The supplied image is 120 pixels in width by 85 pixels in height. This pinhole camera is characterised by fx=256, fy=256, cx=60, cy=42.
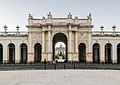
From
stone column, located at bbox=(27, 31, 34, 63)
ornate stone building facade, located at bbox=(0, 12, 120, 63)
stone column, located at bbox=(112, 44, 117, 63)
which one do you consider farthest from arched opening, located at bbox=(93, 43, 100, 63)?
stone column, located at bbox=(27, 31, 34, 63)

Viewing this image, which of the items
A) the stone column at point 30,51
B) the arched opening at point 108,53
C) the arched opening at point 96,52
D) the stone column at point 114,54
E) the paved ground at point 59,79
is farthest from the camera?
the arched opening at point 96,52

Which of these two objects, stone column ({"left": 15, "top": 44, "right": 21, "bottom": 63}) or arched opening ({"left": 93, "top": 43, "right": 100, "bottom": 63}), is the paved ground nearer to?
stone column ({"left": 15, "top": 44, "right": 21, "bottom": 63})

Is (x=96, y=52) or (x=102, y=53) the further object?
(x=96, y=52)

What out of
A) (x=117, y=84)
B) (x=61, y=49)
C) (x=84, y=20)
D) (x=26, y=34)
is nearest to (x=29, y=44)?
(x=26, y=34)

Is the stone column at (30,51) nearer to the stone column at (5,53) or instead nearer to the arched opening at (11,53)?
the stone column at (5,53)

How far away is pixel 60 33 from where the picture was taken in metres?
51.0

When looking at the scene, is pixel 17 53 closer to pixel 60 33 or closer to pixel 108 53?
pixel 60 33

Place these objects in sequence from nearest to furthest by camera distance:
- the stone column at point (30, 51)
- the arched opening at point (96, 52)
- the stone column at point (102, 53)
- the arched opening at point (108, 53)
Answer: the stone column at point (30, 51) → the stone column at point (102, 53) → the arched opening at point (108, 53) → the arched opening at point (96, 52)

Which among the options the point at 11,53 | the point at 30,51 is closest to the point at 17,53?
the point at 30,51

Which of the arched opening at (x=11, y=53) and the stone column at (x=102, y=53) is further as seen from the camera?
the arched opening at (x=11, y=53)

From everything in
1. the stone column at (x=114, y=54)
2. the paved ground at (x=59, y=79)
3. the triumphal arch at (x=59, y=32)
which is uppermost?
the triumphal arch at (x=59, y=32)

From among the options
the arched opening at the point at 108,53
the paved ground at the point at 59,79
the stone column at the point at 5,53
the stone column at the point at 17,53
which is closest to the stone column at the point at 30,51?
the stone column at the point at 17,53

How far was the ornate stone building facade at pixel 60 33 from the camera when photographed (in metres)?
49.3

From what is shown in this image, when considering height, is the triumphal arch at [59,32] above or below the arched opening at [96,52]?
above
